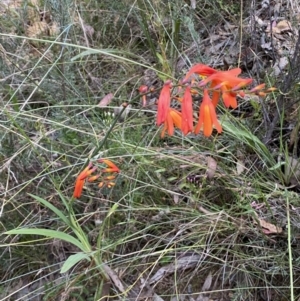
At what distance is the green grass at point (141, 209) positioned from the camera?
1445 millimetres

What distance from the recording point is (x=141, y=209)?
1520mm

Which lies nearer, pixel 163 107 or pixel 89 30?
pixel 163 107

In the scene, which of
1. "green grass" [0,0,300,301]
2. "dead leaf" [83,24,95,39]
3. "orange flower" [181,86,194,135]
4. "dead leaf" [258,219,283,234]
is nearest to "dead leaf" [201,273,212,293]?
"green grass" [0,0,300,301]

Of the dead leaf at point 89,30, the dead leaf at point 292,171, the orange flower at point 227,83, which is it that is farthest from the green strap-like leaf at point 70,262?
the dead leaf at point 89,30

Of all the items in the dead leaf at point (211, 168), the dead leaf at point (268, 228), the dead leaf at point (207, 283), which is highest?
the dead leaf at point (211, 168)

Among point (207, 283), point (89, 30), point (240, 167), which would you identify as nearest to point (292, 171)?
point (240, 167)

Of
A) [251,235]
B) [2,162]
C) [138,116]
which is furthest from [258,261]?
[2,162]

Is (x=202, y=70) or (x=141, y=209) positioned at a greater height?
(x=202, y=70)

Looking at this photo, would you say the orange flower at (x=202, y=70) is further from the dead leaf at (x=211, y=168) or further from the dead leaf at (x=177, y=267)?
the dead leaf at (x=177, y=267)

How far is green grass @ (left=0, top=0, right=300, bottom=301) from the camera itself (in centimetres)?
145

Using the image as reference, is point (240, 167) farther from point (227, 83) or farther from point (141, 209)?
point (227, 83)

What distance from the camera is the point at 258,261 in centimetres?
145

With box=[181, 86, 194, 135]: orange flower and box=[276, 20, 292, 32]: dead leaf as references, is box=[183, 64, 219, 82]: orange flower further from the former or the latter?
box=[276, 20, 292, 32]: dead leaf

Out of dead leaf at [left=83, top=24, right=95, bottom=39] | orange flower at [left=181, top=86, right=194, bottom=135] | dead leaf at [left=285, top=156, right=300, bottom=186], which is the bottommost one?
dead leaf at [left=285, top=156, right=300, bottom=186]
